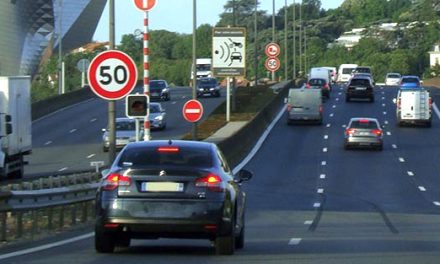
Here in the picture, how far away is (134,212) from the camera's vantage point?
15.4 meters

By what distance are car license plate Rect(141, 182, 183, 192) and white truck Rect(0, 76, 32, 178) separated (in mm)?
20636

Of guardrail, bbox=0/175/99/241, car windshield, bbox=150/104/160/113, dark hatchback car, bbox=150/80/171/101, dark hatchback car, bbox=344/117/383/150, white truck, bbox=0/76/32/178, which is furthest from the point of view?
dark hatchback car, bbox=150/80/171/101

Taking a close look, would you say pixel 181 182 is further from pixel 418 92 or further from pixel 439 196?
pixel 418 92

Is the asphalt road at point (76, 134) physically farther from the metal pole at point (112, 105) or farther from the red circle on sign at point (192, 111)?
the metal pole at point (112, 105)

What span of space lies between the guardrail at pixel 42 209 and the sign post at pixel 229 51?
3043 cm

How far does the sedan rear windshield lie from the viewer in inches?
616

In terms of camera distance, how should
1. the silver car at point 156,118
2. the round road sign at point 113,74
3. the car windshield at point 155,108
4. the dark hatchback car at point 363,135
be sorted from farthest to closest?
1. the car windshield at point 155,108
2. the silver car at point 156,118
3. the dark hatchback car at point 363,135
4. the round road sign at point 113,74

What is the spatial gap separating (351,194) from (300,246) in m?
21.9

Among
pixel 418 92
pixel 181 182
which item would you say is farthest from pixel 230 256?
pixel 418 92

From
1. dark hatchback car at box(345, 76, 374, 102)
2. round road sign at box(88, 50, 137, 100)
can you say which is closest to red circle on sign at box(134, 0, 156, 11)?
round road sign at box(88, 50, 137, 100)

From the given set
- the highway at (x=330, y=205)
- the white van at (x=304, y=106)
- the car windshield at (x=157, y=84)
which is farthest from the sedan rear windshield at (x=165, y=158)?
the car windshield at (x=157, y=84)

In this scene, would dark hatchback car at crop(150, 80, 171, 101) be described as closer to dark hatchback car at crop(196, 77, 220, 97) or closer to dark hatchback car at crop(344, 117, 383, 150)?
dark hatchback car at crop(196, 77, 220, 97)

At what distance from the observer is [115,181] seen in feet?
50.8

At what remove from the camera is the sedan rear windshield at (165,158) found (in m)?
15.7
